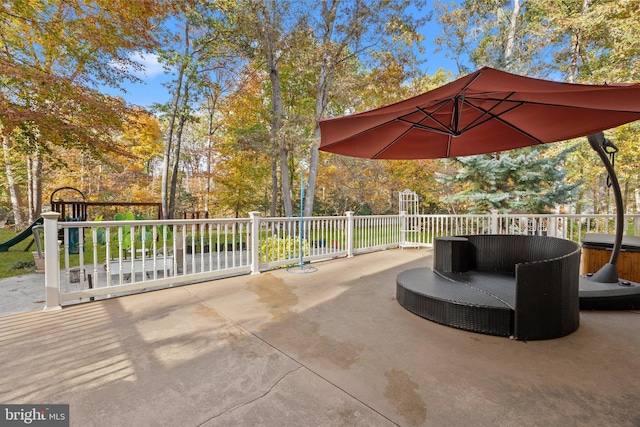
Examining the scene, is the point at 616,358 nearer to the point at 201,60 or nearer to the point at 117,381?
the point at 117,381

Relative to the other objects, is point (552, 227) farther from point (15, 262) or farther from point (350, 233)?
point (15, 262)

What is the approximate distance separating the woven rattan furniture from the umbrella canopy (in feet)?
3.80

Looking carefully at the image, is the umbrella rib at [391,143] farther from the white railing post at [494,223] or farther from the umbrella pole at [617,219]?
the white railing post at [494,223]

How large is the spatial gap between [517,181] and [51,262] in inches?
418

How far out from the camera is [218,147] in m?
13.3

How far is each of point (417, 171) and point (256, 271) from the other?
11.7 meters

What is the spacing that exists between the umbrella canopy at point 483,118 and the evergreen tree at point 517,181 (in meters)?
5.72

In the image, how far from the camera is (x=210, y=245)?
12.5 feet

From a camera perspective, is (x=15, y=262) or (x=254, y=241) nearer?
(x=254, y=241)

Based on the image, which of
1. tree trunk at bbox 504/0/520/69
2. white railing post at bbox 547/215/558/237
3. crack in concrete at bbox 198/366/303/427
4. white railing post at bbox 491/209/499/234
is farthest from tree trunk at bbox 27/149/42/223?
tree trunk at bbox 504/0/520/69

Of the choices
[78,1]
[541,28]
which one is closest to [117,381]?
[78,1]

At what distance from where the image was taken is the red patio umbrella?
6.02 feet

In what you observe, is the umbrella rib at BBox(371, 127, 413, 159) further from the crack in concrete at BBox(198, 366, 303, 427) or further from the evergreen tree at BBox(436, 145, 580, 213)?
the evergreen tree at BBox(436, 145, 580, 213)

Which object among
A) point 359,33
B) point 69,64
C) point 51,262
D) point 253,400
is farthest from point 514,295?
point 69,64
